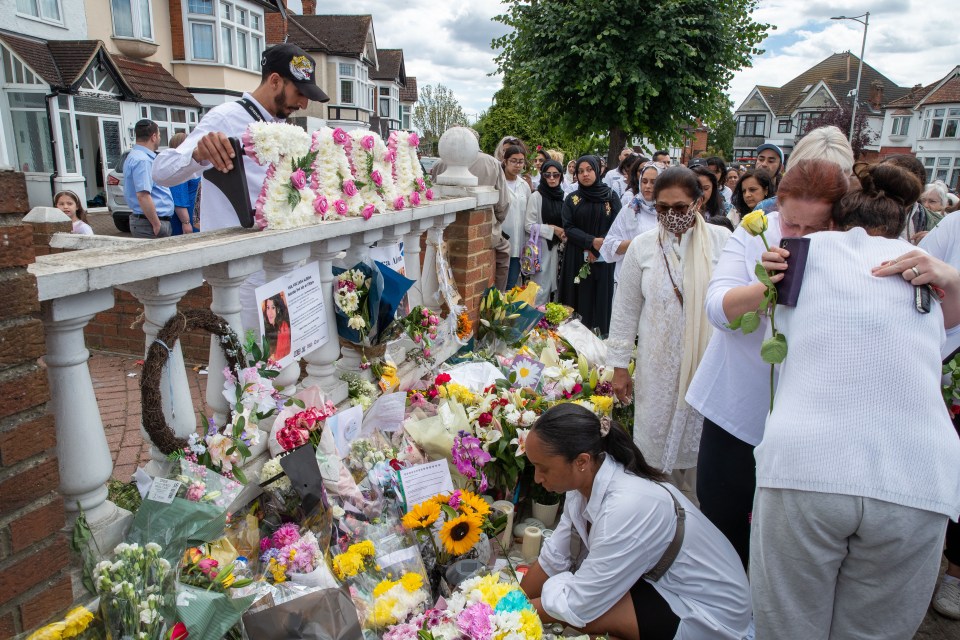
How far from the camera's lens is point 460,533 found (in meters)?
2.50

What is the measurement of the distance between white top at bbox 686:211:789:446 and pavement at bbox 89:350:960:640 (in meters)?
1.33

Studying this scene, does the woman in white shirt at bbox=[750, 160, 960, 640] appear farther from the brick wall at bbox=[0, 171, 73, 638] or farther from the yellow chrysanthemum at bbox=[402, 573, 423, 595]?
the brick wall at bbox=[0, 171, 73, 638]

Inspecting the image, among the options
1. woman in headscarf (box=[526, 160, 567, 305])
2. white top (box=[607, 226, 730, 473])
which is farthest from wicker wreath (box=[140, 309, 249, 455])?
woman in headscarf (box=[526, 160, 567, 305])

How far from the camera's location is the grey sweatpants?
5.16 ft

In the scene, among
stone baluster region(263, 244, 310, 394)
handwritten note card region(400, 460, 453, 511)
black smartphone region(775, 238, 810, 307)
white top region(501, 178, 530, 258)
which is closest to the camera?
black smartphone region(775, 238, 810, 307)

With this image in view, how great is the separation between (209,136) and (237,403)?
0.89 meters

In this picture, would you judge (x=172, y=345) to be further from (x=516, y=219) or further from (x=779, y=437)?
(x=516, y=219)

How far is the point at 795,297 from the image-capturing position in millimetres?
1746

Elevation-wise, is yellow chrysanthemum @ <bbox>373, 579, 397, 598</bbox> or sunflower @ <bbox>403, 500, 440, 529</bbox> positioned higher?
sunflower @ <bbox>403, 500, 440, 529</bbox>

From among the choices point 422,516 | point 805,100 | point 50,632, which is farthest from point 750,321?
point 805,100

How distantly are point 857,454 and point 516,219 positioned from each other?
5032 millimetres

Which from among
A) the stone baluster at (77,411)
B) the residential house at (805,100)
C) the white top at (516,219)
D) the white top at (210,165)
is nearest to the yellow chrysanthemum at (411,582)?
the stone baluster at (77,411)

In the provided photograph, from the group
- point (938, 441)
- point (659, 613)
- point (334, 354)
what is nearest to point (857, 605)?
point (938, 441)

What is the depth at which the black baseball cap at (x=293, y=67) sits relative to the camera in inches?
107
